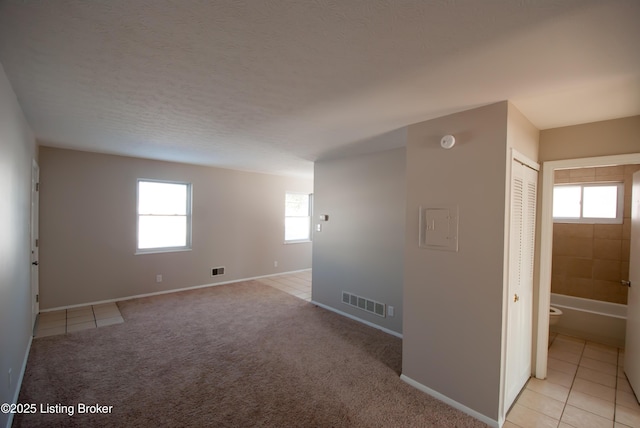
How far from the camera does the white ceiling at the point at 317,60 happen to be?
1219mm

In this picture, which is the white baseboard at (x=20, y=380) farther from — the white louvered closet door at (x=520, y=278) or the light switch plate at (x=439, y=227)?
the white louvered closet door at (x=520, y=278)

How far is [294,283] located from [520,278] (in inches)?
179

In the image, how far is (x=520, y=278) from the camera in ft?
7.98

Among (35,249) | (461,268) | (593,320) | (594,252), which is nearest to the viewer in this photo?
(461,268)

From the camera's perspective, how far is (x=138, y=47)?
5.03ft

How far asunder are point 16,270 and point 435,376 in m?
3.70

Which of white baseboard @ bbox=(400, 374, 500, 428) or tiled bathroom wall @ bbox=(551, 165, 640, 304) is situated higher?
tiled bathroom wall @ bbox=(551, 165, 640, 304)

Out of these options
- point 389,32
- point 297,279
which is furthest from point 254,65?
point 297,279

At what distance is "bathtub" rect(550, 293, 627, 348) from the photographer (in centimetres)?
345

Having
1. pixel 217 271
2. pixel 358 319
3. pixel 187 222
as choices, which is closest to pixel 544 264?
pixel 358 319

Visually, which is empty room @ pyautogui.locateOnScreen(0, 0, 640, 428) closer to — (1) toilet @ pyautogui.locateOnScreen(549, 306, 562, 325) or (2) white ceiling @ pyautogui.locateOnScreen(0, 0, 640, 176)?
(2) white ceiling @ pyautogui.locateOnScreen(0, 0, 640, 176)

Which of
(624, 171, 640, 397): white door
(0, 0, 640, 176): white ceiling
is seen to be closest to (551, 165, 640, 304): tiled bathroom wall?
(624, 171, 640, 397): white door

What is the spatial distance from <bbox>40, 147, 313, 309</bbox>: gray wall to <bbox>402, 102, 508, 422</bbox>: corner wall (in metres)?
4.46

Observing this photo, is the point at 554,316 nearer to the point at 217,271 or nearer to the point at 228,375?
the point at 228,375
